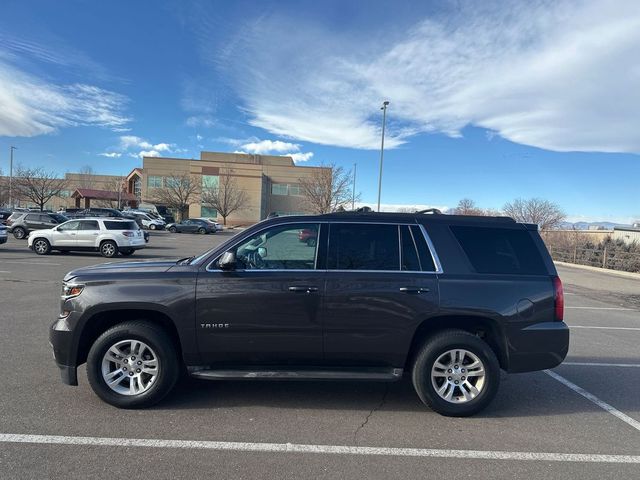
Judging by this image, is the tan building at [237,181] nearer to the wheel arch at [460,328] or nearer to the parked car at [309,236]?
the parked car at [309,236]

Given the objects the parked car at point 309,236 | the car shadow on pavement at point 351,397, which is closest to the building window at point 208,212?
the car shadow on pavement at point 351,397

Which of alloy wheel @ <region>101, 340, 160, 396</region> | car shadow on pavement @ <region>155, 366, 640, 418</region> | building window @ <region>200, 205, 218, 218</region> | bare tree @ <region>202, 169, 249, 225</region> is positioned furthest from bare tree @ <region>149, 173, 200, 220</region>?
alloy wheel @ <region>101, 340, 160, 396</region>

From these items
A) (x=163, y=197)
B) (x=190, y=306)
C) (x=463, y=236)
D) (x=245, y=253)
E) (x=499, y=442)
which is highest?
(x=163, y=197)

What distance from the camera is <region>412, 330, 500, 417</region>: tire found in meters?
4.04

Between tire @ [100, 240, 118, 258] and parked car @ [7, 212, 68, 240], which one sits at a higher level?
parked car @ [7, 212, 68, 240]

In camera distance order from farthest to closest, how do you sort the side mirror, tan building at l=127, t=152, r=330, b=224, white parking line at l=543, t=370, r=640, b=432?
tan building at l=127, t=152, r=330, b=224, white parking line at l=543, t=370, r=640, b=432, the side mirror

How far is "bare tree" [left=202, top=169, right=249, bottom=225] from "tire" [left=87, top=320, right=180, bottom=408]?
6333 centimetres

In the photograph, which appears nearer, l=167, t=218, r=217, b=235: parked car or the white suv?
the white suv

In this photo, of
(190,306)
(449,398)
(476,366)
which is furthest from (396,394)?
(190,306)

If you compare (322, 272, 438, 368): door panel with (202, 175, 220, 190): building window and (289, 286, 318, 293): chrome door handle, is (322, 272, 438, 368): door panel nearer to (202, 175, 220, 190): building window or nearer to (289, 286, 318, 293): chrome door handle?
(289, 286, 318, 293): chrome door handle

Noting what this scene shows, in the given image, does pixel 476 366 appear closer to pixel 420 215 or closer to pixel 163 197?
pixel 420 215

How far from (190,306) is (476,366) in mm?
2742

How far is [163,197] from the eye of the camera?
66.1 metres

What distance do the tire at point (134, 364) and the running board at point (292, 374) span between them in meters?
0.27
